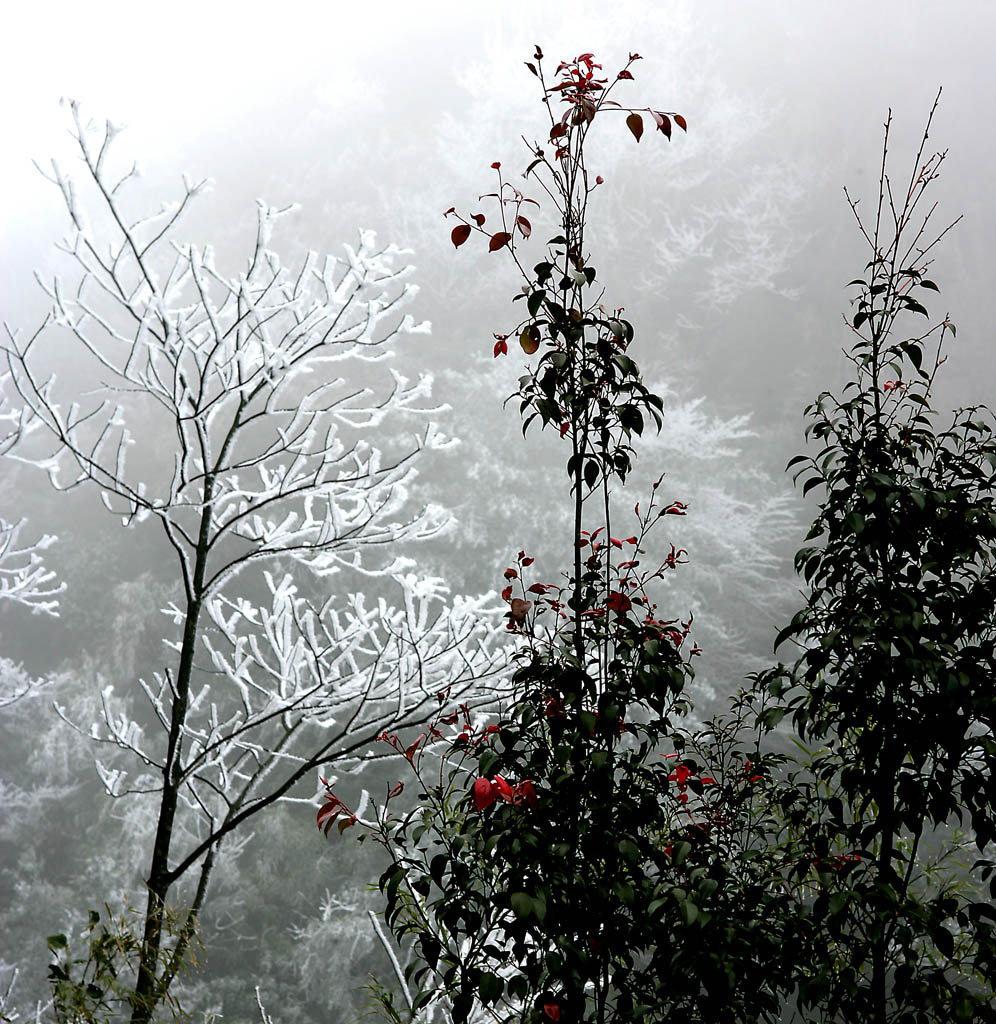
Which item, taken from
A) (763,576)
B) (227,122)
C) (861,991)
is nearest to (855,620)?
(861,991)

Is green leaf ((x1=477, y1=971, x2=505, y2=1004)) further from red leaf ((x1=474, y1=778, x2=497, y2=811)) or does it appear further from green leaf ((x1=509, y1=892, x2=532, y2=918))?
red leaf ((x1=474, y1=778, x2=497, y2=811))

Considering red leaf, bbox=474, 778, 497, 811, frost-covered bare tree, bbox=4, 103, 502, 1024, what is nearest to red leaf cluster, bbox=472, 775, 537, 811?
red leaf, bbox=474, 778, 497, 811

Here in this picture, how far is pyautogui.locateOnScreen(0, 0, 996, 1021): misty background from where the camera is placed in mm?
7270

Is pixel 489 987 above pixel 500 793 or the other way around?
the other way around

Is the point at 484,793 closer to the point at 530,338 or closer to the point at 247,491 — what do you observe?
the point at 530,338

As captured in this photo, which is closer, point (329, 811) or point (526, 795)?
point (526, 795)

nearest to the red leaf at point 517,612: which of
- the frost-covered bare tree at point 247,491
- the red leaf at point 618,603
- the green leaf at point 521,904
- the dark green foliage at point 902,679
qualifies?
the red leaf at point 618,603

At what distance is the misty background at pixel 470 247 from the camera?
23.9ft

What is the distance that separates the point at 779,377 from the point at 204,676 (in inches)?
258

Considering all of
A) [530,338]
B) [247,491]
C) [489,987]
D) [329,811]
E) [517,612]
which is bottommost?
[489,987]

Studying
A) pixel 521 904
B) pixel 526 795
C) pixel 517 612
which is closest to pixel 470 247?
pixel 517 612

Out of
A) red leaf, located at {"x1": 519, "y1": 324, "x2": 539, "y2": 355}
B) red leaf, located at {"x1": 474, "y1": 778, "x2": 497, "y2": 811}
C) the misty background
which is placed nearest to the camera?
red leaf, located at {"x1": 474, "y1": 778, "x2": 497, "y2": 811}

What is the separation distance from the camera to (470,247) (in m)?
10.2

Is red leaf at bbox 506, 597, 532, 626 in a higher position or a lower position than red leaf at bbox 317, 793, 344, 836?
higher
